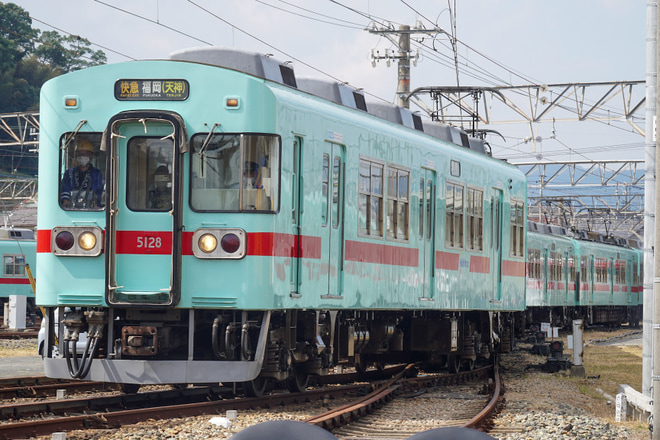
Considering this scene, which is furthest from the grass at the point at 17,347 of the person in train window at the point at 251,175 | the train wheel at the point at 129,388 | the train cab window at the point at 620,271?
the train cab window at the point at 620,271

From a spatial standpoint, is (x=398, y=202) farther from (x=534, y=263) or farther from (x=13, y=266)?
(x=13, y=266)

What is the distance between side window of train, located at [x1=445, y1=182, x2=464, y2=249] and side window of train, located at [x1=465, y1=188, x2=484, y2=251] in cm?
28

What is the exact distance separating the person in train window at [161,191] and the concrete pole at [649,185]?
5327 millimetres

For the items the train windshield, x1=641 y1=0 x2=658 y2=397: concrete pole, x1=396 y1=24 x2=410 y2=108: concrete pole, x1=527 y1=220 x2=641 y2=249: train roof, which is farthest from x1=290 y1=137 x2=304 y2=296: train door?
x1=527 y1=220 x2=641 y2=249: train roof

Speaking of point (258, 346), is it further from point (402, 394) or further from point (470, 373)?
point (470, 373)

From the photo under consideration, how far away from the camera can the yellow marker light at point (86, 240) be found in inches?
396

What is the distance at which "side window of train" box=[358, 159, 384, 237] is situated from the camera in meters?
12.2

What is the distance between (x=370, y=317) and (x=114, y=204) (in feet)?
14.5

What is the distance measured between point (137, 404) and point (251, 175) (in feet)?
9.47

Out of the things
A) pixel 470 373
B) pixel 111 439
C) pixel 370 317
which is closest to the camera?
pixel 111 439

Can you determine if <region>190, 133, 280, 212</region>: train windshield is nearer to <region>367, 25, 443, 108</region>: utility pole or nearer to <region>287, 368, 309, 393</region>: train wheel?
<region>287, 368, 309, 393</region>: train wheel

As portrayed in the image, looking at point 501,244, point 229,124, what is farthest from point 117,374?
point 501,244

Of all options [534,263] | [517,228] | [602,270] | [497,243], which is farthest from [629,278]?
[497,243]

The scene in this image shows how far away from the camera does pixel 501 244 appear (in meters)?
17.6
